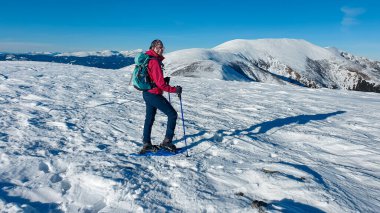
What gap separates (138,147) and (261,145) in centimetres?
364

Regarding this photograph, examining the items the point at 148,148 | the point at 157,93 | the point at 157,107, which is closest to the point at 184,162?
the point at 148,148

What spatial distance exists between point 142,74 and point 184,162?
232 centimetres

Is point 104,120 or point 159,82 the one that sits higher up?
point 159,82

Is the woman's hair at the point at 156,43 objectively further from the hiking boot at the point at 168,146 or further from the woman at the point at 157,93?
the hiking boot at the point at 168,146

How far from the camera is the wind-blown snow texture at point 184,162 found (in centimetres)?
512

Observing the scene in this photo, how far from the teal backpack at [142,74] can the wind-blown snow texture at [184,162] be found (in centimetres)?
175

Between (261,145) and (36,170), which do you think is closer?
(36,170)

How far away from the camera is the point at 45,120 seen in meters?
9.73

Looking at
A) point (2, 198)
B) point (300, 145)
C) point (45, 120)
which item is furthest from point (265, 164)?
point (45, 120)

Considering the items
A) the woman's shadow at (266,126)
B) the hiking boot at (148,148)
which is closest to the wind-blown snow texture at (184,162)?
the woman's shadow at (266,126)


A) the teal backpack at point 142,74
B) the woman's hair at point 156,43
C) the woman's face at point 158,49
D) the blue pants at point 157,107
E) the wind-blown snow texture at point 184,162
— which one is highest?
the woman's hair at point 156,43

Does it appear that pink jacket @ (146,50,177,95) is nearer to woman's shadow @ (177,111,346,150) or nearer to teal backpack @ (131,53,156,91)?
teal backpack @ (131,53,156,91)

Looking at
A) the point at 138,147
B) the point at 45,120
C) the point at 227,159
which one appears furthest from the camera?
the point at 45,120

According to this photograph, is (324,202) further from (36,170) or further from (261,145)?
(36,170)
